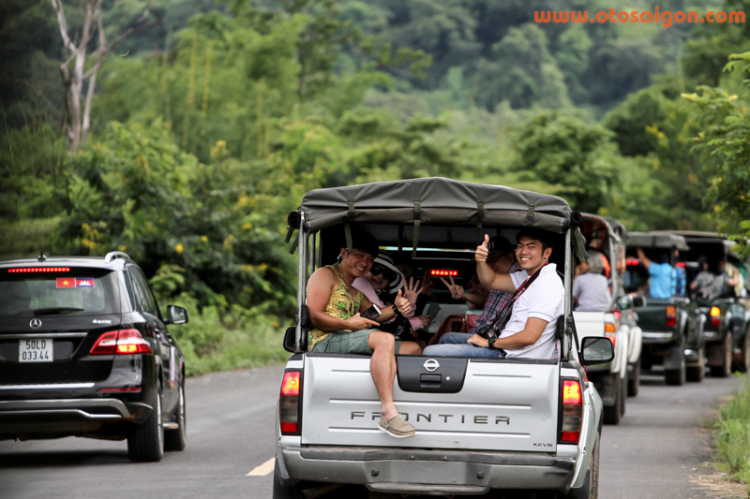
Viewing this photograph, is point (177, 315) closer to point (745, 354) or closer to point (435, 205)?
point (435, 205)

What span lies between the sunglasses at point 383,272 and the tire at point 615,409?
5693mm

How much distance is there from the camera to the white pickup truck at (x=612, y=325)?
14.0 meters

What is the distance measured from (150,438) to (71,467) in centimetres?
76

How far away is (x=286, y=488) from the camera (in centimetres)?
727

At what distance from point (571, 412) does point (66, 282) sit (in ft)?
16.4

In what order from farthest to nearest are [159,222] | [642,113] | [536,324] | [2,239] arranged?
[642,113]
[159,222]
[536,324]
[2,239]

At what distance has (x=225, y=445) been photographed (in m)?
12.2

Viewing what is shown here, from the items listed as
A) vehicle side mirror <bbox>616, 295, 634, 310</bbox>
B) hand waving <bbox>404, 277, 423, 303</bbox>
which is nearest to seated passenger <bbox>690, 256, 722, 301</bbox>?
vehicle side mirror <bbox>616, 295, 634, 310</bbox>

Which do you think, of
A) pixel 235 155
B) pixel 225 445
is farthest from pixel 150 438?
pixel 235 155

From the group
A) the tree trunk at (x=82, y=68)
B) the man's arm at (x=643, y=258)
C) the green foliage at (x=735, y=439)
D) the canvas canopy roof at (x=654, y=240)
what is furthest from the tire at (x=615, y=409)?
the tree trunk at (x=82, y=68)

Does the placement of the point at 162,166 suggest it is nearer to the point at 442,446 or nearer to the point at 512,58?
the point at 442,446

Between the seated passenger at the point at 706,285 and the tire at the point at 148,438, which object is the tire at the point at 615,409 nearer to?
the tire at the point at 148,438

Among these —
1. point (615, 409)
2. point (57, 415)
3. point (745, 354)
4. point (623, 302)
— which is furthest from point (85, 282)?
point (745, 354)

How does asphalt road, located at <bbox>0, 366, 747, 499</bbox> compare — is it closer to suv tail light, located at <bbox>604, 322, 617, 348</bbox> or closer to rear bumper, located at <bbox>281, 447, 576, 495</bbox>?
suv tail light, located at <bbox>604, 322, 617, 348</bbox>
